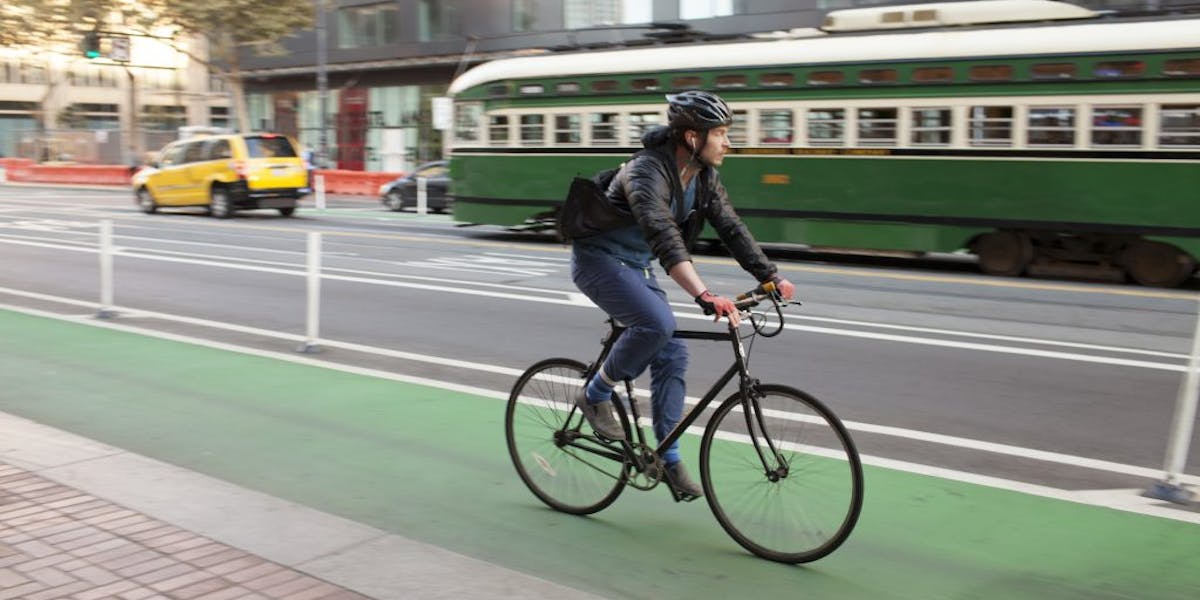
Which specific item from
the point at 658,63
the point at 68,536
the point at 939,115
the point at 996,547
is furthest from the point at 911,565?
the point at 658,63

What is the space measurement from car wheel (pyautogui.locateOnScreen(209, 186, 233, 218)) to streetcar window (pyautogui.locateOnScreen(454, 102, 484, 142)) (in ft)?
22.6

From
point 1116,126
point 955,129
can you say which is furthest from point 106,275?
point 1116,126

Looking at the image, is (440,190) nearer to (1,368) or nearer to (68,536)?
(1,368)

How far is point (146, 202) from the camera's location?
26469 mm

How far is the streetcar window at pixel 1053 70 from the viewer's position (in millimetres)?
13781

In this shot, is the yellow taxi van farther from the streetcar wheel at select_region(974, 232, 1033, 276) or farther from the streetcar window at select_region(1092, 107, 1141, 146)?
the streetcar window at select_region(1092, 107, 1141, 146)

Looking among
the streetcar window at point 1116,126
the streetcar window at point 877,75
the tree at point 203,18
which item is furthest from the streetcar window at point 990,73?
the tree at point 203,18

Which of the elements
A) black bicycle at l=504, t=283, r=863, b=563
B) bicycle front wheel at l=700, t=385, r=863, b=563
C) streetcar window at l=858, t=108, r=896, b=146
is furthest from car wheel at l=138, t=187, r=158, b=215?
bicycle front wheel at l=700, t=385, r=863, b=563

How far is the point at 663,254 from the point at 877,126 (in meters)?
11.9

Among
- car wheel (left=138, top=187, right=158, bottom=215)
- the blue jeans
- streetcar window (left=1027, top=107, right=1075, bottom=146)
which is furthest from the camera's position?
car wheel (left=138, top=187, right=158, bottom=215)

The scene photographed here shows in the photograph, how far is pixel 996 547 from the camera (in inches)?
178

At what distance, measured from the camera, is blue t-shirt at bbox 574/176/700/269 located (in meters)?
4.55

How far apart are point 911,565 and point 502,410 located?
3.20m

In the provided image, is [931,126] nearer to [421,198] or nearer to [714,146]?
[714,146]
